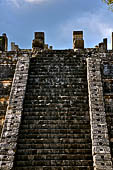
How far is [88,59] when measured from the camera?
11234 mm

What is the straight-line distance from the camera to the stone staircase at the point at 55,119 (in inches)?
285

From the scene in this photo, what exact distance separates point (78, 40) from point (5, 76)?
463 centimetres

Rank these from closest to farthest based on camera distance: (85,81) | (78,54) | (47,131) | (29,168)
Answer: (29,168) < (47,131) < (85,81) < (78,54)

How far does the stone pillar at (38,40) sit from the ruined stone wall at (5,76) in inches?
59.4

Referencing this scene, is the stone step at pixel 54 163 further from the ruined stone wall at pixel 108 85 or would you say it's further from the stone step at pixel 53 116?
the stone step at pixel 53 116

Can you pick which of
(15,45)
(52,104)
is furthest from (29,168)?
(15,45)

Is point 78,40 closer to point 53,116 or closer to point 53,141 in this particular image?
point 53,116

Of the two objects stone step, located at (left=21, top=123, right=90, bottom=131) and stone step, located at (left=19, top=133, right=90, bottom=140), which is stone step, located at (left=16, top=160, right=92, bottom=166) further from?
stone step, located at (left=21, top=123, right=90, bottom=131)

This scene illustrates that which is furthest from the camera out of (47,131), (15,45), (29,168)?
(15,45)

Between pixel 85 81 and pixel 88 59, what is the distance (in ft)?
4.88

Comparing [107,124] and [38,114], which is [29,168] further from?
[107,124]

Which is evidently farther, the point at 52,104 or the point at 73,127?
the point at 52,104

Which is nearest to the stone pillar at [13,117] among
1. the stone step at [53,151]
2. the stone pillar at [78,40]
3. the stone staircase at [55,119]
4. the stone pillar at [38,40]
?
the stone staircase at [55,119]

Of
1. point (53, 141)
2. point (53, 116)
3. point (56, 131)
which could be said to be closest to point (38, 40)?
point (53, 116)
